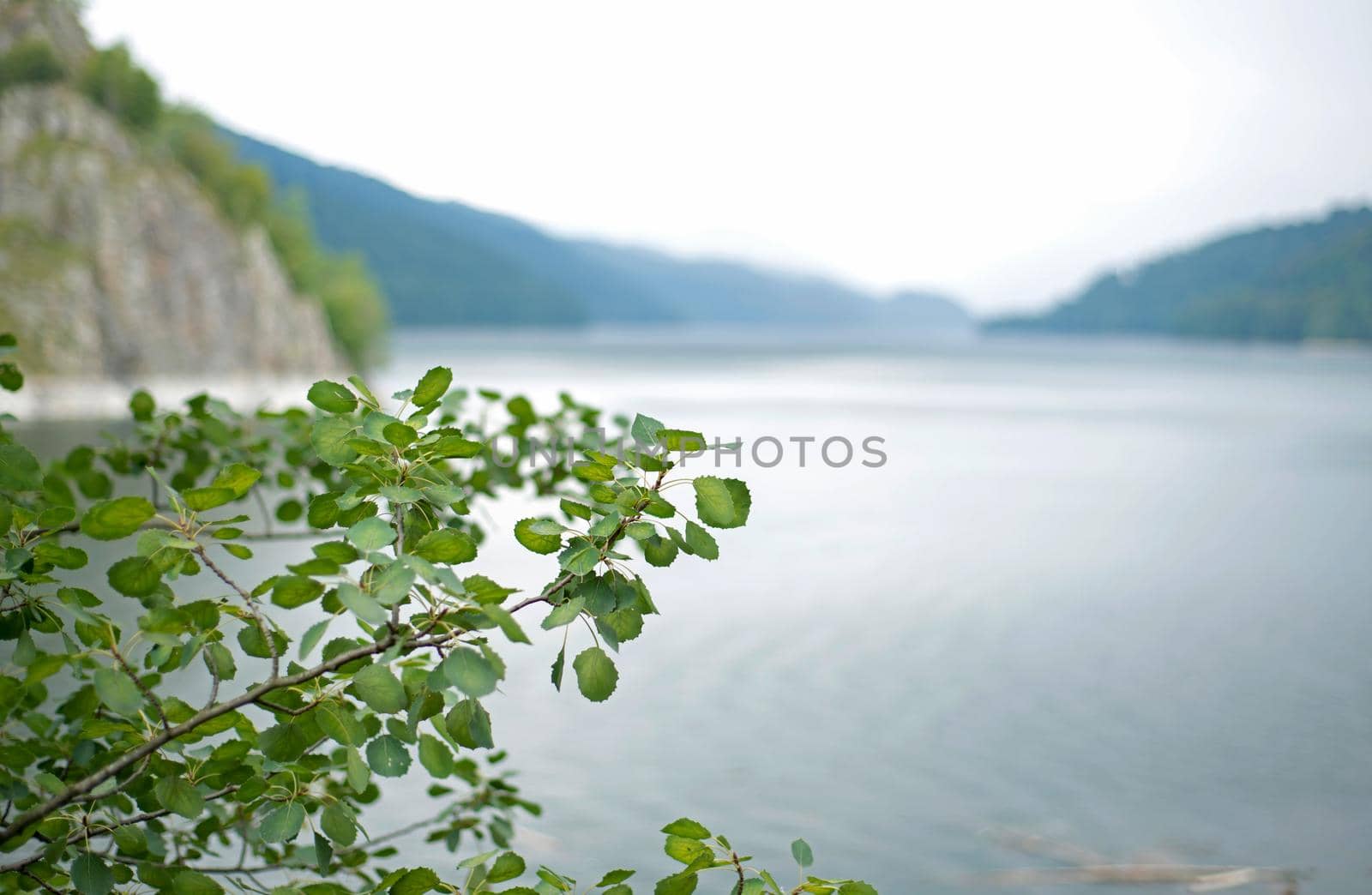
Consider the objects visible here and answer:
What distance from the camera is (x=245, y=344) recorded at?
3481 centimetres

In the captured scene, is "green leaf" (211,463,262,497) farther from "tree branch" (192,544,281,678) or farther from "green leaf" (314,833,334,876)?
"green leaf" (314,833,334,876)

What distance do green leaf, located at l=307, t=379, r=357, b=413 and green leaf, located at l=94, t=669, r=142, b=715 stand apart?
0.33 meters

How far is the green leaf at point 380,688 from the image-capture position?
1.18 metres

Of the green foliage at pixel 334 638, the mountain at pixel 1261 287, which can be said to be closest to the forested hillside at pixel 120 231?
the green foliage at pixel 334 638

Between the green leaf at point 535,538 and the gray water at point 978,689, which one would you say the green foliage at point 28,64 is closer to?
the gray water at point 978,689

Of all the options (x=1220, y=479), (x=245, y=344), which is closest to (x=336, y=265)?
(x=245, y=344)

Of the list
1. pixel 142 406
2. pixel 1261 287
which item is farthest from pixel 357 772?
pixel 1261 287

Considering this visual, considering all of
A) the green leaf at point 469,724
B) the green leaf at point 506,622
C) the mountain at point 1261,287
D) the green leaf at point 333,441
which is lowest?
the green leaf at point 469,724

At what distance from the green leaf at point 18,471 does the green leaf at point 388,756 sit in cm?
47

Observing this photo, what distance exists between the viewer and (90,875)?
146 centimetres

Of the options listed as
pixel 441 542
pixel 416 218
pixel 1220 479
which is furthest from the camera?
pixel 416 218

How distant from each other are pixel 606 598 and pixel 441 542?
177mm

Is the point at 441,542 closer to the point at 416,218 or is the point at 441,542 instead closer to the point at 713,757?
the point at 713,757

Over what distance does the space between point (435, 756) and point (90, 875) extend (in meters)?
0.49
